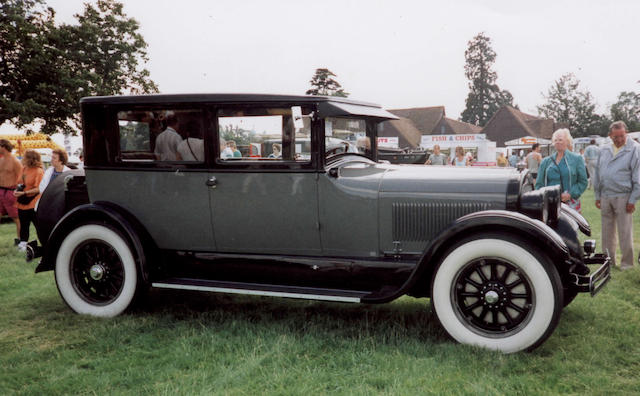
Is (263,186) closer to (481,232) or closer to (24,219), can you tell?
(481,232)

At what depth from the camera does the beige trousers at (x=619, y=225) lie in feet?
19.3

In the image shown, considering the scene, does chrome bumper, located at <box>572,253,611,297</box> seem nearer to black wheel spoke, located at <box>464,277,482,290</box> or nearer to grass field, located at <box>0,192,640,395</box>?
grass field, located at <box>0,192,640,395</box>

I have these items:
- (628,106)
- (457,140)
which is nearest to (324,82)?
(457,140)

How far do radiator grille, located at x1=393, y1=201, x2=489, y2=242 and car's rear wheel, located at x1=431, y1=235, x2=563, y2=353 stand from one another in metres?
0.33

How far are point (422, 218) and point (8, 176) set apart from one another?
7.00 meters

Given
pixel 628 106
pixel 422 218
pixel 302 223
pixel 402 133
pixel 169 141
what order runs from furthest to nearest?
pixel 628 106 → pixel 402 133 → pixel 169 141 → pixel 302 223 → pixel 422 218

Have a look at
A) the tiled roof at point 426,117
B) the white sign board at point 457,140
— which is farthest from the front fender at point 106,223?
the tiled roof at point 426,117

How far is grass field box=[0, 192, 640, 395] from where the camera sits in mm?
2900

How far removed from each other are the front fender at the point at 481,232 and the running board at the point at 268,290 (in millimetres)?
192

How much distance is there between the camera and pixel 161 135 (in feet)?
13.6

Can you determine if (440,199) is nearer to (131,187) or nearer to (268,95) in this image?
(268,95)

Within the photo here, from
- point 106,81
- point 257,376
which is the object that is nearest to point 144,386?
point 257,376

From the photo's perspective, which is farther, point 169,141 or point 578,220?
point 578,220

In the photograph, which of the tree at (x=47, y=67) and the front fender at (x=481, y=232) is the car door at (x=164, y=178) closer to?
the front fender at (x=481, y=232)
